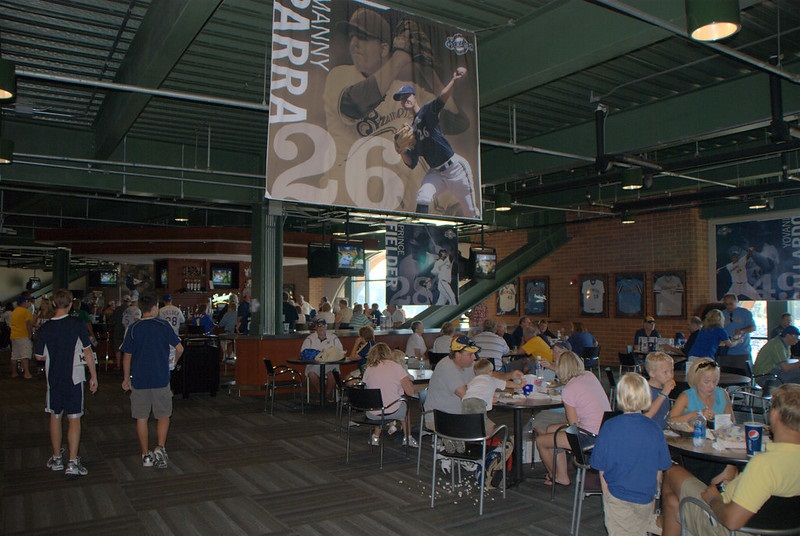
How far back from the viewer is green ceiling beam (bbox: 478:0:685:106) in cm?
498

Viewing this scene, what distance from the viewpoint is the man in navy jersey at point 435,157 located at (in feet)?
14.5

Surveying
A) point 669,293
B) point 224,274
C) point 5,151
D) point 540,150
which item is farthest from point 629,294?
point 5,151

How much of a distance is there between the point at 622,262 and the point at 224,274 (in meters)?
12.0

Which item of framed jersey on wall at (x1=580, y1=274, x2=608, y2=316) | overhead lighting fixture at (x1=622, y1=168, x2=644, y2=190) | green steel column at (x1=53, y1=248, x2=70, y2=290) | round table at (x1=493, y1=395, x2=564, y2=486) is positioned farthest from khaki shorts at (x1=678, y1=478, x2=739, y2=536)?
green steel column at (x1=53, y1=248, x2=70, y2=290)

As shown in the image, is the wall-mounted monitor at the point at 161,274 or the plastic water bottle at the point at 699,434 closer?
the plastic water bottle at the point at 699,434

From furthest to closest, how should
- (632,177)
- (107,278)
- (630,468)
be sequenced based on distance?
(107,278) → (632,177) → (630,468)

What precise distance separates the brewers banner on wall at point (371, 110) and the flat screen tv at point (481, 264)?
31.0 feet

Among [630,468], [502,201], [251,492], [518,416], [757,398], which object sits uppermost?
[502,201]

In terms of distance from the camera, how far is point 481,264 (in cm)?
1411

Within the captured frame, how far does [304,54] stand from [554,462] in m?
3.58

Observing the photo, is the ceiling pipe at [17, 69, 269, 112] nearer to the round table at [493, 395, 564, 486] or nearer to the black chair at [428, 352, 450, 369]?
the round table at [493, 395, 564, 486]

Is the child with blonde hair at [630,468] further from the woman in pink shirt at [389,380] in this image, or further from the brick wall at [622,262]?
the brick wall at [622,262]

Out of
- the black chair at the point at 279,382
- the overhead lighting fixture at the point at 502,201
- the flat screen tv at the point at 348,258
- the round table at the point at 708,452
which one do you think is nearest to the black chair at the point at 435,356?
the black chair at the point at 279,382

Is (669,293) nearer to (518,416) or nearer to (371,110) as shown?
(518,416)
